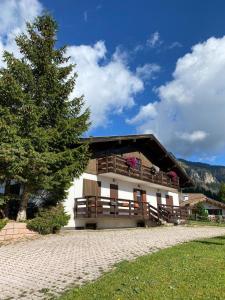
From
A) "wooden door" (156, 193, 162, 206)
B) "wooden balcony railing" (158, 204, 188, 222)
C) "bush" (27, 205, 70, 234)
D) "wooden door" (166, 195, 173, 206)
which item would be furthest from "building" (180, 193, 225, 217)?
"bush" (27, 205, 70, 234)

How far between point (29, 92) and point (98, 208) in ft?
30.3

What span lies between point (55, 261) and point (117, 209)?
567 inches

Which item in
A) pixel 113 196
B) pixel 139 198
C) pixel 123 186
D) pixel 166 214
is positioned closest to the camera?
pixel 113 196

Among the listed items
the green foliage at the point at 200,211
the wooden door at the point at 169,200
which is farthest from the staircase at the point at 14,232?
the green foliage at the point at 200,211

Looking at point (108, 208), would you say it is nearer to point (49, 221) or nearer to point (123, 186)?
point (123, 186)

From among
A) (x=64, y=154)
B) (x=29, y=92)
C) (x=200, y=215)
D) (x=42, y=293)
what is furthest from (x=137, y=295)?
(x=200, y=215)

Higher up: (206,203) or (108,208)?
(206,203)

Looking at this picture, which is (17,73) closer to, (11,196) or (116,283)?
(11,196)

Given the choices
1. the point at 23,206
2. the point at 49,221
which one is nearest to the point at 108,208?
the point at 49,221

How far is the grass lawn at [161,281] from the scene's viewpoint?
24.0 ft

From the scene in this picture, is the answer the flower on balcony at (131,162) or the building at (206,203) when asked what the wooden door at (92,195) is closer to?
the flower on balcony at (131,162)

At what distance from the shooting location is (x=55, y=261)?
11602mm

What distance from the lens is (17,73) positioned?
19297mm

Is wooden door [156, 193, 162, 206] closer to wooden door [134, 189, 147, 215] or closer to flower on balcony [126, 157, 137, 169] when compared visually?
wooden door [134, 189, 147, 215]
